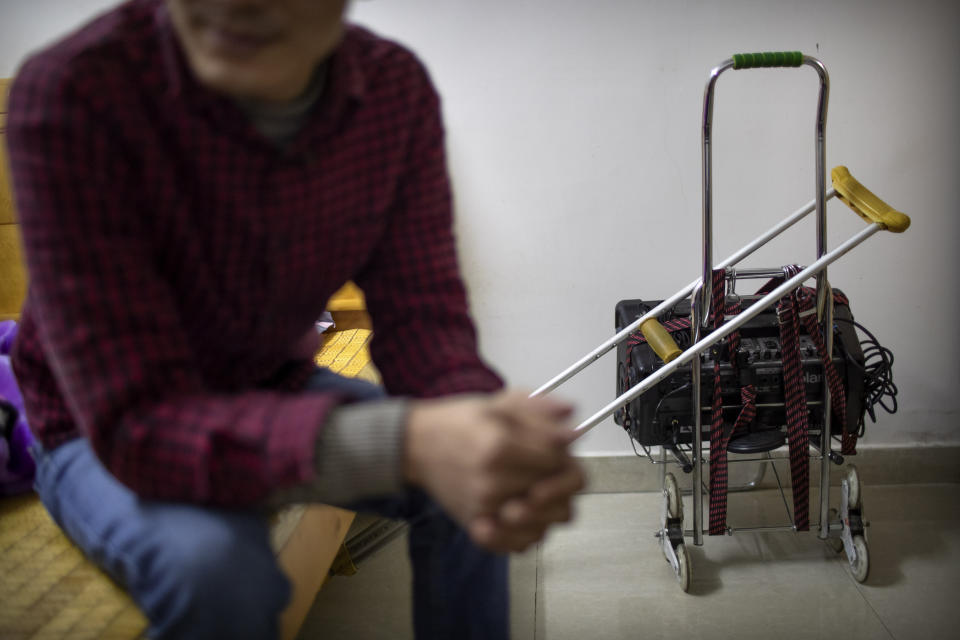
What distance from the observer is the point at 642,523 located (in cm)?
209

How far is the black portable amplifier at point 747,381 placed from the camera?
1708mm

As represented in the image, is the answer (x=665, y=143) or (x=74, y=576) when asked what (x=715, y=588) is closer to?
(x=665, y=143)

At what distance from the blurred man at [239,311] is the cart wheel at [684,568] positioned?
1.08 metres

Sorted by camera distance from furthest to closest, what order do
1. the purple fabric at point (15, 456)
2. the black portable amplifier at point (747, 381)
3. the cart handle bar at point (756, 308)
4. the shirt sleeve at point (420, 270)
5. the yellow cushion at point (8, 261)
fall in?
the yellow cushion at point (8, 261) < the black portable amplifier at point (747, 381) < the cart handle bar at point (756, 308) < the purple fabric at point (15, 456) < the shirt sleeve at point (420, 270)

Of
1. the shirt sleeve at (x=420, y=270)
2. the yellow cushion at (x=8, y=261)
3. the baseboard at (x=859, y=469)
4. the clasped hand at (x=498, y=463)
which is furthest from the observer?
the baseboard at (x=859, y=469)

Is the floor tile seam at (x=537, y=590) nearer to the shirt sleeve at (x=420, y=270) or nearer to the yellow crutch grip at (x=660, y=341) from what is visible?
the yellow crutch grip at (x=660, y=341)

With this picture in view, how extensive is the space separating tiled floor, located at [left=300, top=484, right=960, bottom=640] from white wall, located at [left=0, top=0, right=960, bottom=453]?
489mm

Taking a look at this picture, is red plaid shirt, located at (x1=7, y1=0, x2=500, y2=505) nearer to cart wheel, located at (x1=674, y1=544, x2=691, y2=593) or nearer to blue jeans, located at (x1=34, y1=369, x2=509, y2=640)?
blue jeans, located at (x1=34, y1=369, x2=509, y2=640)

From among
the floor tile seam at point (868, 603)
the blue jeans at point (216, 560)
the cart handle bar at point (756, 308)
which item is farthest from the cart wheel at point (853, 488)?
the blue jeans at point (216, 560)

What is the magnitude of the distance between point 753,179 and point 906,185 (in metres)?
0.40

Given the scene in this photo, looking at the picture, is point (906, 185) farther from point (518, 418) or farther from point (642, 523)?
point (518, 418)

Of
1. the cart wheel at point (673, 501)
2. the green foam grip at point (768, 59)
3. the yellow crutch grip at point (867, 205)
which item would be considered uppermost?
the green foam grip at point (768, 59)

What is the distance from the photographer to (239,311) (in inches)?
28.2

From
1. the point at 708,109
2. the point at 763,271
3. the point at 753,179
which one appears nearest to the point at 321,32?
the point at 708,109
